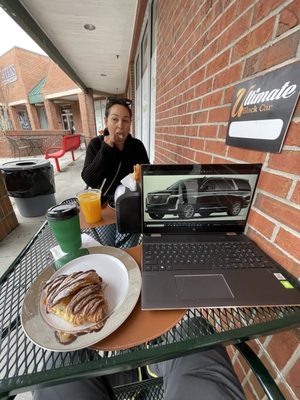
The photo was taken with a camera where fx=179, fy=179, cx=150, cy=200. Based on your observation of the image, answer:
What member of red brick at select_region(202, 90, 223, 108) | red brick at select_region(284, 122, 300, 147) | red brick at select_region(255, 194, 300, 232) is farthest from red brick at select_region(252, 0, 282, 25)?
red brick at select_region(255, 194, 300, 232)

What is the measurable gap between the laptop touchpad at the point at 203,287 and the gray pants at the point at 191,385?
15 centimetres

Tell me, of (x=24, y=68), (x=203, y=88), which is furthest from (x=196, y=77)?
(x=24, y=68)

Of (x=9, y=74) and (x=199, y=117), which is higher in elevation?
(x=9, y=74)

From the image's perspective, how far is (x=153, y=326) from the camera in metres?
0.40

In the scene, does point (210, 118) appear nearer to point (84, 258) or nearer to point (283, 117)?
point (283, 117)

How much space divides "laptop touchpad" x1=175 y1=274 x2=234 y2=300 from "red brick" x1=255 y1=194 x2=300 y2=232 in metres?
0.25

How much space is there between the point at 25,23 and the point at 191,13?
2401 mm

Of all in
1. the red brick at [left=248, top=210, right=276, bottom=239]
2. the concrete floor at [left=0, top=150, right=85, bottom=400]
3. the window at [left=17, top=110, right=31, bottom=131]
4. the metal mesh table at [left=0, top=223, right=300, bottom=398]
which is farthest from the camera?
the window at [left=17, top=110, right=31, bottom=131]

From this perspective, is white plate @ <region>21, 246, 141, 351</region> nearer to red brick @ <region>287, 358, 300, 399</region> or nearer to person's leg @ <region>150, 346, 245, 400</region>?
person's leg @ <region>150, 346, 245, 400</region>

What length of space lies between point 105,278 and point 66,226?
22 centimetres

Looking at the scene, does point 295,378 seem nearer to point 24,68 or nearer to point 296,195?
point 296,195

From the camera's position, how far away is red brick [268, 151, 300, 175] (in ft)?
1.61

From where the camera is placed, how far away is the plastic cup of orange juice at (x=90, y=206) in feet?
2.64

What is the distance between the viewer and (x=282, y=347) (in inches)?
21.0
